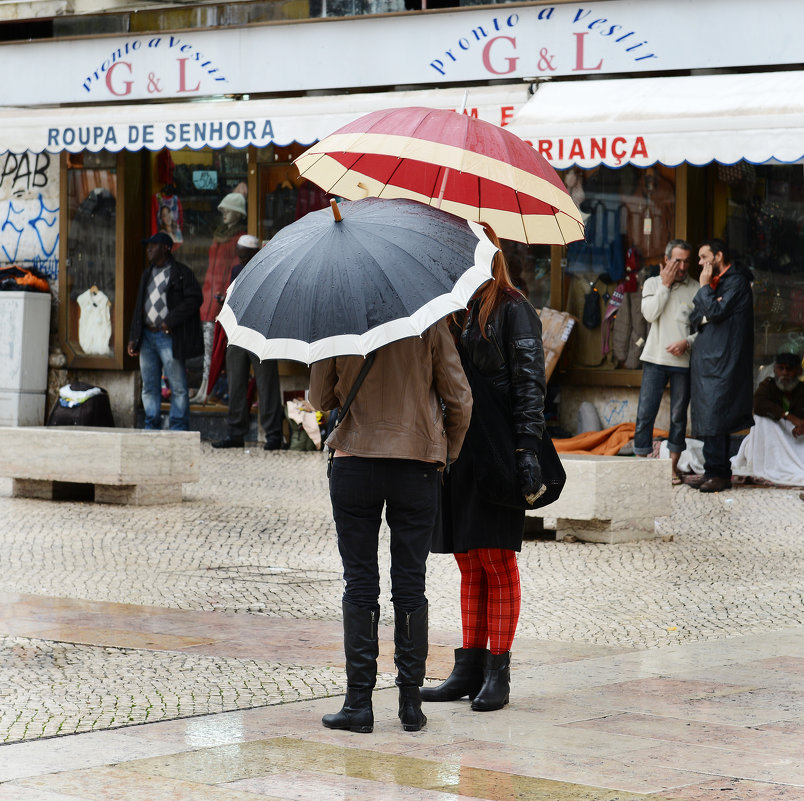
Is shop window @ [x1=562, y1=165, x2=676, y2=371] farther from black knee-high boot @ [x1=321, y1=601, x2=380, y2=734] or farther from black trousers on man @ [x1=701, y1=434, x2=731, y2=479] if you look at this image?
black knee-high boot @ [x1=321, y1=601, x2=380, y2=734]

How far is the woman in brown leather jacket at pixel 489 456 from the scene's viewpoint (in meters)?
5.13

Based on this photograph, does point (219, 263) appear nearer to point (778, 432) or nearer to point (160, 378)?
point (160, 378)

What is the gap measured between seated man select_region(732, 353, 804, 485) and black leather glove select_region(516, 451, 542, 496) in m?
7.37

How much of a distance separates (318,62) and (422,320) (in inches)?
388

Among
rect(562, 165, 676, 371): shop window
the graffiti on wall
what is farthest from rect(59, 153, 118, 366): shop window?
A: rect(562, 165, 676, 371): shop window

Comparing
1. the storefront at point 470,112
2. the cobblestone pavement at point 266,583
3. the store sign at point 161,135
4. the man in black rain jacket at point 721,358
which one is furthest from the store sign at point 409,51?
the cobblestone pavement at point 266,583

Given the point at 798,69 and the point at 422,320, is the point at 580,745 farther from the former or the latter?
the point at 798,69

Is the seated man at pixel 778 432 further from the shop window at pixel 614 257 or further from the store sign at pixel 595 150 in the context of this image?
the store sign at pixel 595 150

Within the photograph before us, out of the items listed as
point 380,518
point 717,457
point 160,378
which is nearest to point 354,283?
point 380,518

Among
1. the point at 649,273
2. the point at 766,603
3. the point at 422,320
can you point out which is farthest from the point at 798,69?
the point at 422,320

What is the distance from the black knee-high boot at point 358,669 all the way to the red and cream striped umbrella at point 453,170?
4.91ft

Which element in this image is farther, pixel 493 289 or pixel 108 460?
pixel 108 460

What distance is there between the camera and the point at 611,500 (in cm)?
923

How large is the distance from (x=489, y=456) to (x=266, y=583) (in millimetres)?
3008
